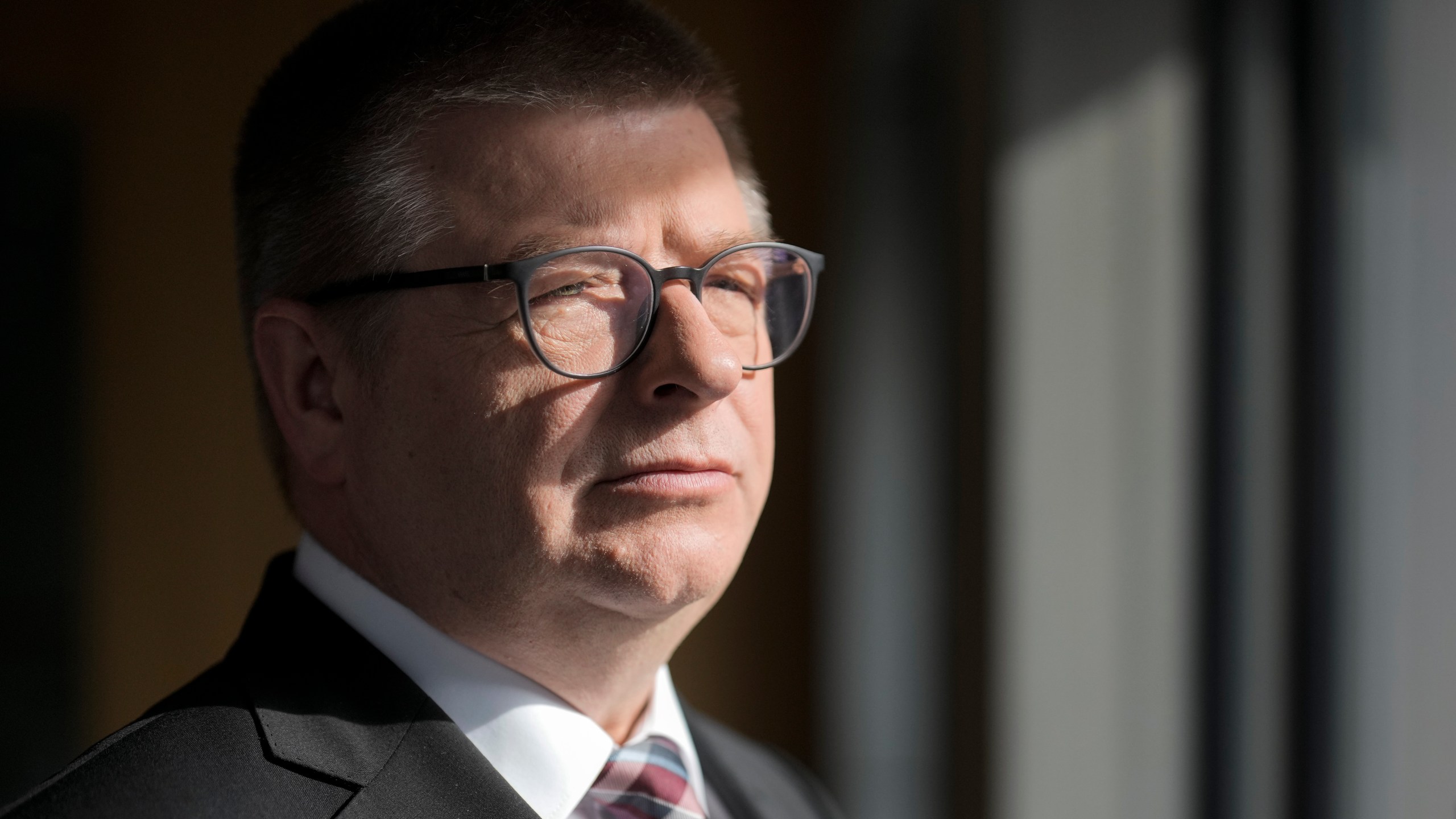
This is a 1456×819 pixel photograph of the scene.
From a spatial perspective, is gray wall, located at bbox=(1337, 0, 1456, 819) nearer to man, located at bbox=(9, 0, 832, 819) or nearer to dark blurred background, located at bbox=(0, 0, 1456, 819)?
dark blurred background, located at bbox=(0, 0, 1456, 819)

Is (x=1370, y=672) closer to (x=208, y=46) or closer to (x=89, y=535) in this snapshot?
(x=89, y=535)

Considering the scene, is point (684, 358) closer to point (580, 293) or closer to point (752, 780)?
point (580, 293)

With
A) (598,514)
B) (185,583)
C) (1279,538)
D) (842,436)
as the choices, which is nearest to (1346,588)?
(1279,538)

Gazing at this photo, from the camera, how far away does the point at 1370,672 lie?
5.03ft

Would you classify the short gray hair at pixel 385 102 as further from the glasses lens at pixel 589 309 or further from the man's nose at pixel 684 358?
the man's nose at pixel 684 358

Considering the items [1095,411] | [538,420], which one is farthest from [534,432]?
[1095,411]

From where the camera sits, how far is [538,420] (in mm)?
1033

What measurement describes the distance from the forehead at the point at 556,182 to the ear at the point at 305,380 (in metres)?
0.20

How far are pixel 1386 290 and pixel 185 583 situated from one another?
2.89 meters

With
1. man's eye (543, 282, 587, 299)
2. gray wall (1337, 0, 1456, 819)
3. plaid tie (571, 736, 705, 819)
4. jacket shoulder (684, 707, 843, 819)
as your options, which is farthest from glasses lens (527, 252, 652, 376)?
gray wall (1337, 0, 1456, 819)

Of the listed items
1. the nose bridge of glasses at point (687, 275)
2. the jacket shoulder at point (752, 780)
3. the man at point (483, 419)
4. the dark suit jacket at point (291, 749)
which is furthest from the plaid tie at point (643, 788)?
the nose bridge of glasses at point (687, 275)

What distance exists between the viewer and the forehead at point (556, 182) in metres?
1.06

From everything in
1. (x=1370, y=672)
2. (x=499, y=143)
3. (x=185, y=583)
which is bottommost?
(x=185, y=583)

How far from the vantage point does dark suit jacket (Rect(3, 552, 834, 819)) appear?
915 millimetres
